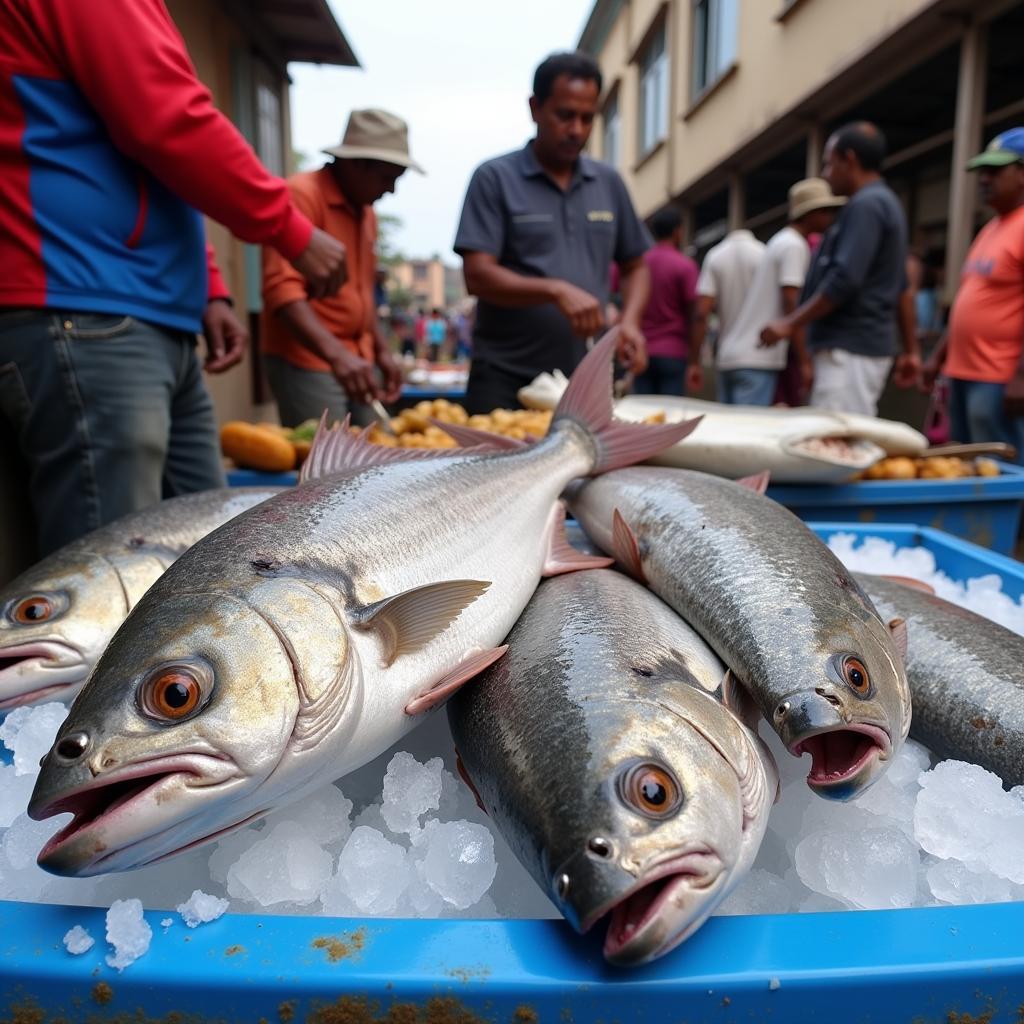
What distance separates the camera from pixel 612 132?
24.8 meters

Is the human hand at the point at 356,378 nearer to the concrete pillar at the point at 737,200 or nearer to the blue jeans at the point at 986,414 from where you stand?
the blue jeans at the point at 986,414

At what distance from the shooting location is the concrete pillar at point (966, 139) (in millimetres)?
7309

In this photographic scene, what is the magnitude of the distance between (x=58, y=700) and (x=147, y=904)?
408mm

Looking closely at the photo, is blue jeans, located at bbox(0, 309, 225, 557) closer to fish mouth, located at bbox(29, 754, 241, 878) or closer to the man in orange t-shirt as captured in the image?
fish mouth, located at bbox(29, 754, 241, 878)

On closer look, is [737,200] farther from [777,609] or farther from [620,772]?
[620,772]

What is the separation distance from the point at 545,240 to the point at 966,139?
561 centimetres

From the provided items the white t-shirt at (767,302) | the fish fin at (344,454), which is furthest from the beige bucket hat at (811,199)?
the fish fin at (344,454)

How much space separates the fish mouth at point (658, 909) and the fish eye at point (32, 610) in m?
0.90

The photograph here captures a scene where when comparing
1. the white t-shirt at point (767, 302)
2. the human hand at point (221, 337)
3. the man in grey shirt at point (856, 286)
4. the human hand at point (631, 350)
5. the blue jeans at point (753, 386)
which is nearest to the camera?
the human hand at point (221, 337)

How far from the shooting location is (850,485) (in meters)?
2.99

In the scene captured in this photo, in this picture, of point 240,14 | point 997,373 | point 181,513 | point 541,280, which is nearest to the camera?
point 181,513

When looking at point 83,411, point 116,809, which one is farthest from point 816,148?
point 116,809

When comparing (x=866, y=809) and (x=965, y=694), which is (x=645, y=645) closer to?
(x=866, y=809)

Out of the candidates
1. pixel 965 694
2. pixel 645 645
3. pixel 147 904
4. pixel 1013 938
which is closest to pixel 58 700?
pixel 147 904
